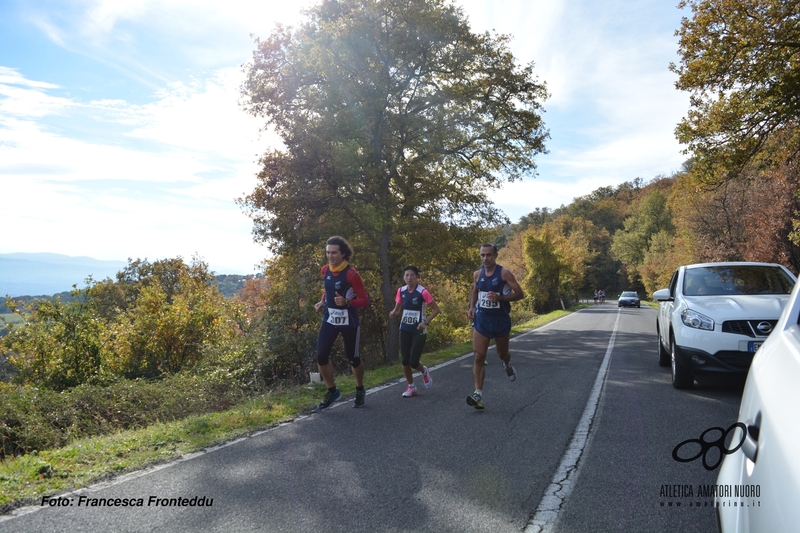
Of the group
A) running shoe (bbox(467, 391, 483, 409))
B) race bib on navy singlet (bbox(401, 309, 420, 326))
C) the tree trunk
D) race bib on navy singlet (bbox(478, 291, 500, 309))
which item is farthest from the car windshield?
the tree trunk

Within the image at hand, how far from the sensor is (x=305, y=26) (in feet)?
51.5

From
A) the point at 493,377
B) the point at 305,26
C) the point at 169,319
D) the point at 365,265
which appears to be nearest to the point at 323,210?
the point at 365,265

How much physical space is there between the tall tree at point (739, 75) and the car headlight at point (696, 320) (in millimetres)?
7957

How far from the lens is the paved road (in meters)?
3.42

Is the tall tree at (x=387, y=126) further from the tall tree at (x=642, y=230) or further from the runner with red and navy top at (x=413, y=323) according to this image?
the tall tree at (x=642, y=230)

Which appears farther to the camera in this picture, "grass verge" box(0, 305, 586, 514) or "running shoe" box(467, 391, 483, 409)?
"running shoe" box(467, 391, 483, 409)

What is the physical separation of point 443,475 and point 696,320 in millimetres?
4606

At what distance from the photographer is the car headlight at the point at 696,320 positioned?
682 centimetres

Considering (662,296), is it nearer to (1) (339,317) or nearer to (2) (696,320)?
(2) (696,320)

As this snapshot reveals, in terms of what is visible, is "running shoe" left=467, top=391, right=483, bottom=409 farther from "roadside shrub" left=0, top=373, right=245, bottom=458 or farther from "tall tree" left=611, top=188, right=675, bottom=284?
"tall tree" left=611, top=188, right=675, bottom=284

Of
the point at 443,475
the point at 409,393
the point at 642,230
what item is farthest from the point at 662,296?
the point at 642,230

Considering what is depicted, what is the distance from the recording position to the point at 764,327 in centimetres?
642

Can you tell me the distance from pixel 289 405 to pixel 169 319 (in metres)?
11.8

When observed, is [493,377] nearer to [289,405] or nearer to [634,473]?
[289,405]
